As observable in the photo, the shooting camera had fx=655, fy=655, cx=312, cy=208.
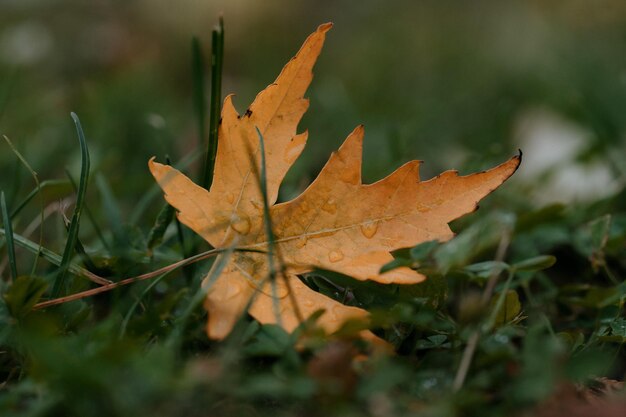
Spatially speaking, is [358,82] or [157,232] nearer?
[157,232]

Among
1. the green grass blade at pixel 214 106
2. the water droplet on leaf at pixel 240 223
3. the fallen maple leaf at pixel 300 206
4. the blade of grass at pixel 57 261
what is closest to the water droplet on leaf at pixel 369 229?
the fallen maple leaf at pixel 300 206

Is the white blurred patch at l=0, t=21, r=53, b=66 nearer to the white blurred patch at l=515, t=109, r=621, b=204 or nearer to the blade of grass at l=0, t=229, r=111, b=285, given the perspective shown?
the blade of grass at l=0, t=229, r=111, b=285

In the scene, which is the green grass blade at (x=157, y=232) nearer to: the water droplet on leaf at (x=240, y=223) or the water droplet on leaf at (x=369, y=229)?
the water droplet on leaf at (x=240, y=223)

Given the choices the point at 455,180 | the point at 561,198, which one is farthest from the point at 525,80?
the point at 455,180

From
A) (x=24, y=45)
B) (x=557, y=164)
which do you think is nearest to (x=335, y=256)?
(x=557, y=164)

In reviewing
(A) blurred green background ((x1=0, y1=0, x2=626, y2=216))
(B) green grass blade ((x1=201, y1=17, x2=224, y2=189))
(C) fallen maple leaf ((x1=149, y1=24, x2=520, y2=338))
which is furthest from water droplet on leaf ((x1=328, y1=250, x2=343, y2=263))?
(A) blurred green background ((x1=0, y1=0, x2=626, y2=216))

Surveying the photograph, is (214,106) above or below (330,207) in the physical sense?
above

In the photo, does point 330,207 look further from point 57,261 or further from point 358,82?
point 358,82
